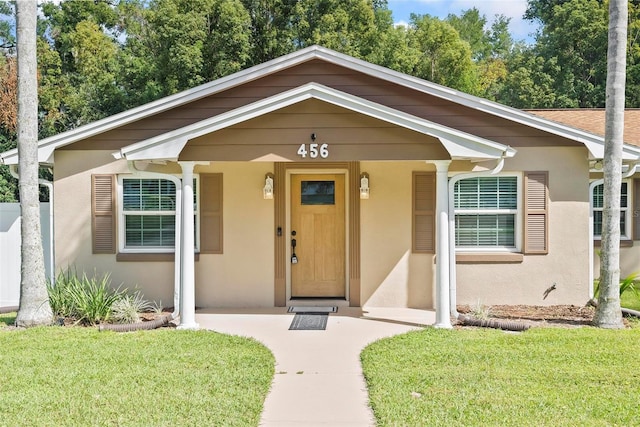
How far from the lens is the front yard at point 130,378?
443 centimetres

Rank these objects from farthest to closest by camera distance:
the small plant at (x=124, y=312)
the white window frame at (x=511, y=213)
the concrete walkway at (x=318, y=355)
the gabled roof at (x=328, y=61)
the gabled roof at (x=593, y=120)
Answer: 1. the gabled roof at (x=593, y=120)
2. the white window frame at (x=511, y=213)
3. the gabled roof at (x=328, y=61)
4. the small plant at (x=124, y=312)
5. the concrete walkway at (x=318, y=355)

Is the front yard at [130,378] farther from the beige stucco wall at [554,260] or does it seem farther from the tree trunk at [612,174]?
the tree trunk at [612,174]

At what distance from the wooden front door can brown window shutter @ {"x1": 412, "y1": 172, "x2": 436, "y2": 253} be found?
4.04 feet

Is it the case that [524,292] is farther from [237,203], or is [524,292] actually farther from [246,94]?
[246,94]

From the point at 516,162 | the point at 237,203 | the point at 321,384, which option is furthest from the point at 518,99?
the point at 321,384

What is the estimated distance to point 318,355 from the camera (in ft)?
21.0

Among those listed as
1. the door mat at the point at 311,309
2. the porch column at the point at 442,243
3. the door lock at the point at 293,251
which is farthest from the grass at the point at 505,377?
the door lock at the point at 293,251

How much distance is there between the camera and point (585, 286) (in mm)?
8914

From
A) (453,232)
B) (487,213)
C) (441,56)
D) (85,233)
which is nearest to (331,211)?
(453,232)

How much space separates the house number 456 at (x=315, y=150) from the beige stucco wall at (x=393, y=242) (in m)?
1.76

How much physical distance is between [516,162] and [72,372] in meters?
7.03

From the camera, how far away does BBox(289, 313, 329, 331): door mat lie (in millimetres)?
7703

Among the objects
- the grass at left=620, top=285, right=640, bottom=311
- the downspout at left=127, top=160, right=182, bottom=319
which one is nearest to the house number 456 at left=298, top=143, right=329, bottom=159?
the downspout at left=127, top=160, right=182, bottom=319

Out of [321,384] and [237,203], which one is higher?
[237,203]
